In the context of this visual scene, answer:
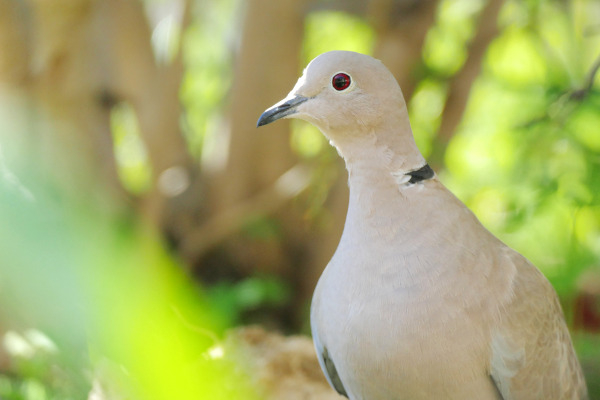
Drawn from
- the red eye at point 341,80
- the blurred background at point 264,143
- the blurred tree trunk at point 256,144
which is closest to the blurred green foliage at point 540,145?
the blurred background at point 264,143

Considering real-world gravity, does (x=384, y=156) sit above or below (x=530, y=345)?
above

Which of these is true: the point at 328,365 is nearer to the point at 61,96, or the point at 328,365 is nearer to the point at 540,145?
the point at 540,145

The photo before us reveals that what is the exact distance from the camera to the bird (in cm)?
133

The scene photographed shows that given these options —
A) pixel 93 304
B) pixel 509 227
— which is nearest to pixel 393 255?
pixel 93 304

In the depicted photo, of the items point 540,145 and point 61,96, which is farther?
point 61,96

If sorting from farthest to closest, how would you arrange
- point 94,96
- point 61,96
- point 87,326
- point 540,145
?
point 94,96 → point 61,96 → point 540,145 → point 87,326

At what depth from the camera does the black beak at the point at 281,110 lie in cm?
137

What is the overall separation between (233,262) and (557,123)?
7.09 feet

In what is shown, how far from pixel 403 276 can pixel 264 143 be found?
222 cm

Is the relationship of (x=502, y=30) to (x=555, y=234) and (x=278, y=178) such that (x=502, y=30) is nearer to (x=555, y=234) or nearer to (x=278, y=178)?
(x=555, y=234)

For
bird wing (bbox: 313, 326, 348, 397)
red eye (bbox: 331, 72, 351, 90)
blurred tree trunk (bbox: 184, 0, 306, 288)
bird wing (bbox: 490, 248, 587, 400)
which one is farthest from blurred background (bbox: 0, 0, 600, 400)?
red eye (bbox: 331, 72, 351, 90)

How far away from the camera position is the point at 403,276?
134cm

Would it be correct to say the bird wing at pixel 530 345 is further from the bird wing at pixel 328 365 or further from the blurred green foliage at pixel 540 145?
the blurred green foliage at pixel 540 145

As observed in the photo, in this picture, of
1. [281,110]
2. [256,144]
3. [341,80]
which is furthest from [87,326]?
[256,144]
